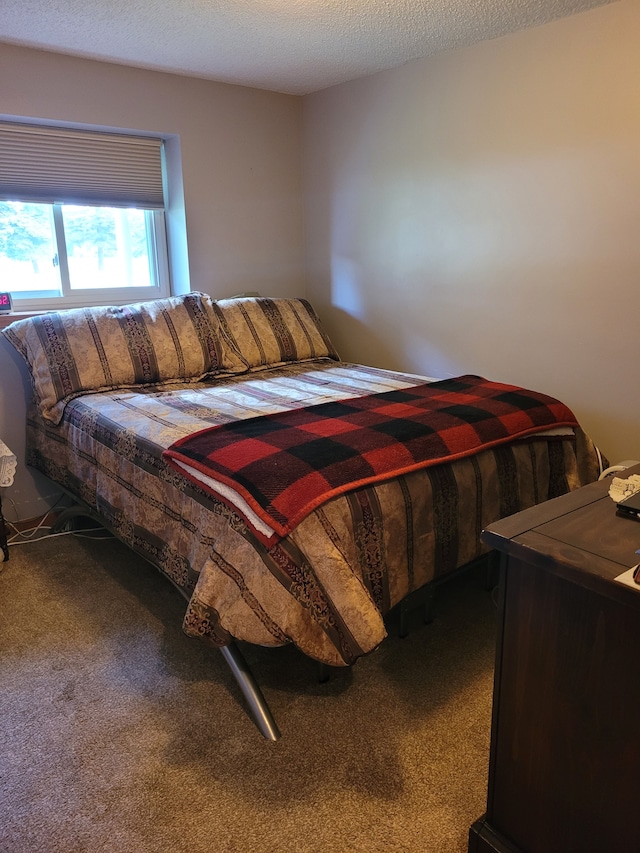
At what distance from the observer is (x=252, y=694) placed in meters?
1.60

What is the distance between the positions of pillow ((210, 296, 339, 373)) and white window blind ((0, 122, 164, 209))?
0.73 meters

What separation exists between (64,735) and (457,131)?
2783 millimetres

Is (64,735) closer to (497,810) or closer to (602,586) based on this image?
(497,810)

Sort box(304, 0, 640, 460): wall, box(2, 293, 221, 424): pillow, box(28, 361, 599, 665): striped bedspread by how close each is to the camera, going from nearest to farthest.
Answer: box(28, 361, 599, 665): striped bedspread → box(304, 0, 640, 460): wall → box(2, 293, 221, 424): pillow

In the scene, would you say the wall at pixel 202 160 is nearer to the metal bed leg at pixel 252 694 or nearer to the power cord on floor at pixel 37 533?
the power cord on floor at pixel 37 533

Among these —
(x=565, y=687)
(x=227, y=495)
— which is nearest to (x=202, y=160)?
(x=227, y=495)

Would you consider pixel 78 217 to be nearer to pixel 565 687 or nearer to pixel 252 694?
pixel 252 694

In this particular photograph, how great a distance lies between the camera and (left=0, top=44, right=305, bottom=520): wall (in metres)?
2.68

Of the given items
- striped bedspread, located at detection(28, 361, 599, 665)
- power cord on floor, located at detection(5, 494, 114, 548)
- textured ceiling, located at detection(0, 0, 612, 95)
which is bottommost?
power cord on floor, located at detection(5, 494, 114, 548)

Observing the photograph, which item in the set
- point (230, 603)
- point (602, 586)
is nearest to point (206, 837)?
point (230, 603)

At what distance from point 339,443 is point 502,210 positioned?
5.22 feet

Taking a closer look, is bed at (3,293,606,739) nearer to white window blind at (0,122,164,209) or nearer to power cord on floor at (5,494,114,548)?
power cord on floor at (5,494,114,548)

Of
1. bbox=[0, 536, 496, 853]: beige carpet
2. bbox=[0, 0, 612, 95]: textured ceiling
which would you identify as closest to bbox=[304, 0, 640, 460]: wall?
bbox=[0, 0, 612, 95]: textured ceiling

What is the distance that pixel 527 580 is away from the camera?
1.04m
